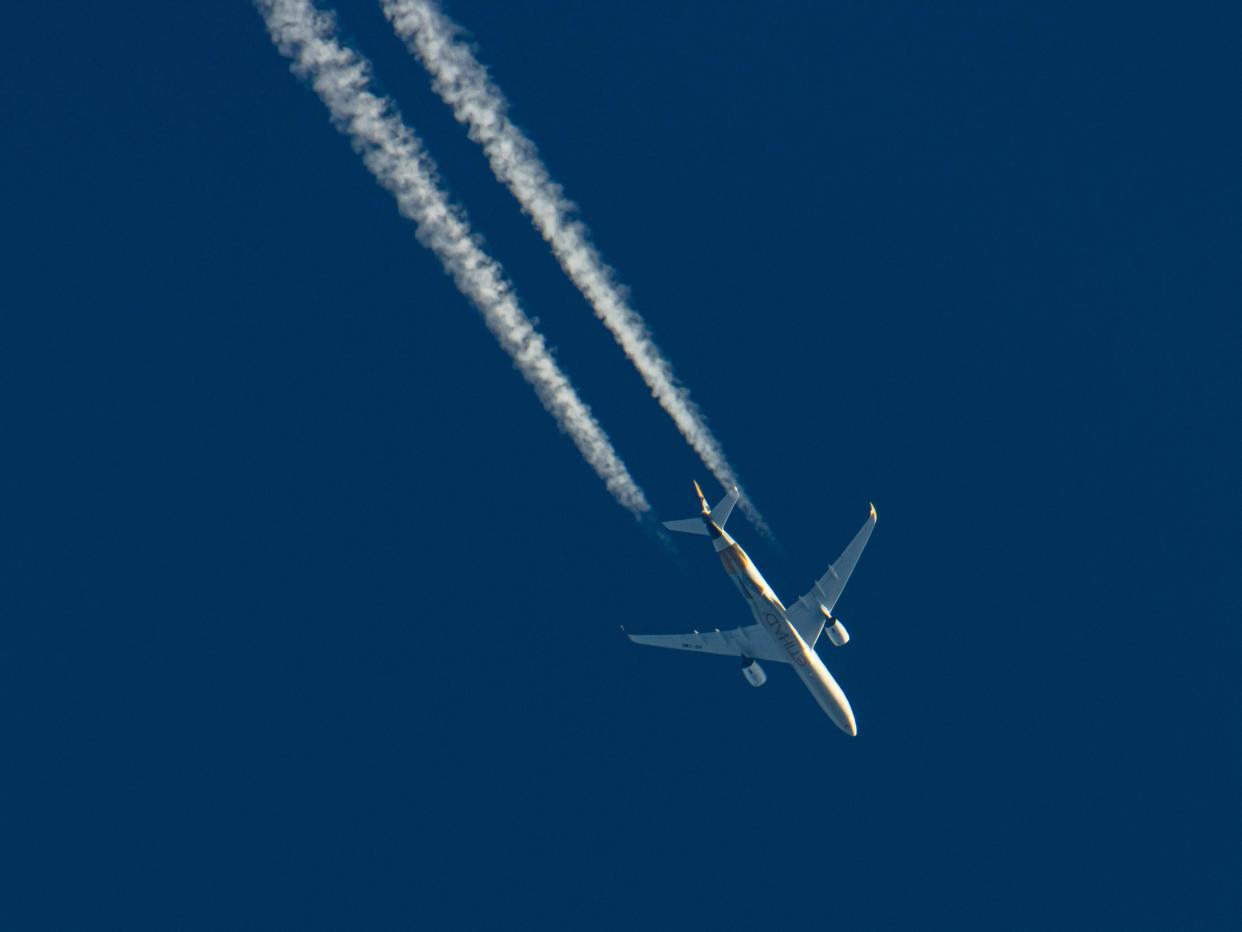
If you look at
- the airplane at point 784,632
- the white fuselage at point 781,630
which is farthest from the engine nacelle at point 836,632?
the white fuselage at point 781,630

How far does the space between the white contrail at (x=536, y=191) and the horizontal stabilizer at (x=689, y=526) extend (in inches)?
102

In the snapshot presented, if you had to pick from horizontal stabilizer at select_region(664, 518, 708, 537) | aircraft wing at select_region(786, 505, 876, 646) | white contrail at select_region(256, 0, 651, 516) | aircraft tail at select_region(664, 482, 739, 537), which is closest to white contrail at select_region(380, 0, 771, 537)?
white contrail at select_region(256, 0, 651, 516)

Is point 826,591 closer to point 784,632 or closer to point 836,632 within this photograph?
point 836,632

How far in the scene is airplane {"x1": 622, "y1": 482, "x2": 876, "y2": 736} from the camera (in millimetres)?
48969

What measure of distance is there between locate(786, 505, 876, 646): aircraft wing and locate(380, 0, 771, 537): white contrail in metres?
3.32

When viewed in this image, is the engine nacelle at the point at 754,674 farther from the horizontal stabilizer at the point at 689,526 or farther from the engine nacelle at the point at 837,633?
the horizontal stabilizer at the point at 689,526

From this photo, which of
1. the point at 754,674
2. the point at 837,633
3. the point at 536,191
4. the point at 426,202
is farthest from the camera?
the point at 754,674

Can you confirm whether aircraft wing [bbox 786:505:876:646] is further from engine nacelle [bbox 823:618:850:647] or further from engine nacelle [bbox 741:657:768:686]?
engine nacelle [bbox 741:657:768:686]

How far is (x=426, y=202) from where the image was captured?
45.9 metres

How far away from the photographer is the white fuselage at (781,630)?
1913 inches

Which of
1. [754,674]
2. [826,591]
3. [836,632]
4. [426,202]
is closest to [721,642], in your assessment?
[754,674]

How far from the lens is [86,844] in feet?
172

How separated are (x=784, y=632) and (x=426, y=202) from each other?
1694cm

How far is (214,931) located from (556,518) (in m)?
17.3
